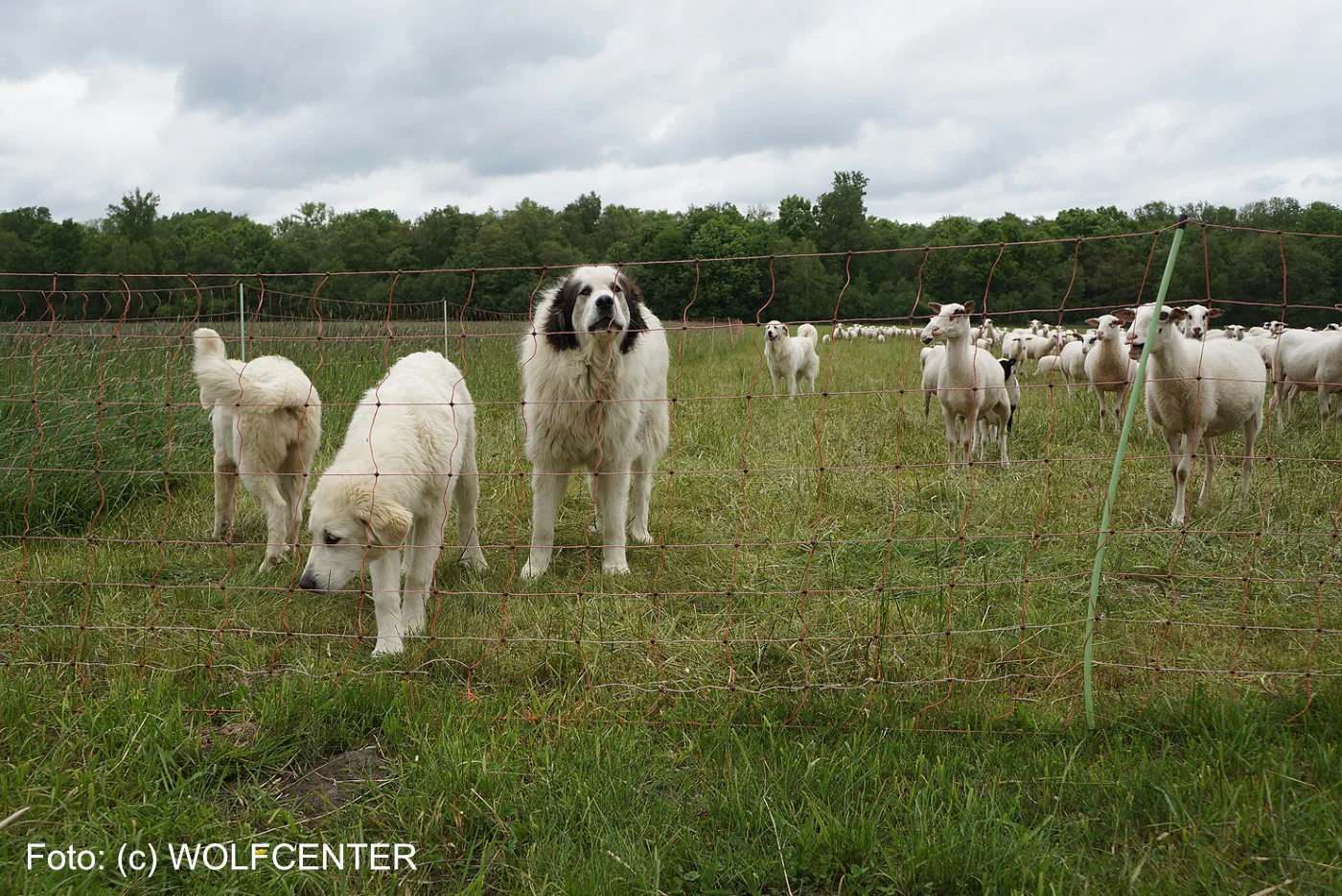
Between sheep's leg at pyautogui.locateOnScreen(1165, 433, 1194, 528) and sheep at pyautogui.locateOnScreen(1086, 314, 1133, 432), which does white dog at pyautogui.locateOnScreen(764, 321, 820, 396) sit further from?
sheep's leg at pyautogui.locateOnScreen(1165, 433, 1194, 528)

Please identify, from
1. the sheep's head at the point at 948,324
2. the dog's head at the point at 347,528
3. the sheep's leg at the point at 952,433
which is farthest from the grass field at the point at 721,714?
the sheep's head at the point at 948,324

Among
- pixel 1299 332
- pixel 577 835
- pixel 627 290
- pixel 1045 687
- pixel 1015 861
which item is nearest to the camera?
pixel 1015 861

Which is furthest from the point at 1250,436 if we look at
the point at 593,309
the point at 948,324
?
the point at 593,309

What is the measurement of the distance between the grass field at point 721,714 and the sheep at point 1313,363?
4.67 metres

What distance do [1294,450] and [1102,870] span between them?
7.38m

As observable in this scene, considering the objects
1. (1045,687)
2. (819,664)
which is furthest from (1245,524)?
(819,664)

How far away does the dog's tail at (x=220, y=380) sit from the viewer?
4.73 metres

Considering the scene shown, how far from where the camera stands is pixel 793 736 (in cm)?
291

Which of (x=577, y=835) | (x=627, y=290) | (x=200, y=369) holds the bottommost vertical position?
(x=577, y=835)

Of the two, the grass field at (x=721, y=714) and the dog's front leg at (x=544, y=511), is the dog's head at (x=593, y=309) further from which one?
the grass field at (x=721, y=714)

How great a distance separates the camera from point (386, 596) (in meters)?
3.71

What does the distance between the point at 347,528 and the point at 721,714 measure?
184 cm

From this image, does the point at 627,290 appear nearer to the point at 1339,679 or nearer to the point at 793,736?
the point at 793,736

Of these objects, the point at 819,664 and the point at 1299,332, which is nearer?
the point at 819,664
